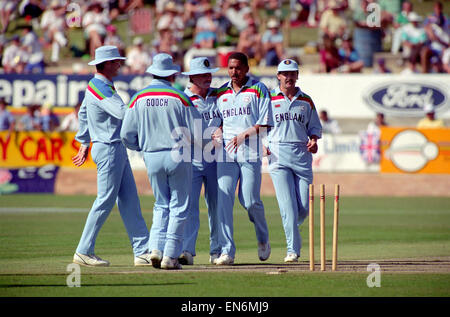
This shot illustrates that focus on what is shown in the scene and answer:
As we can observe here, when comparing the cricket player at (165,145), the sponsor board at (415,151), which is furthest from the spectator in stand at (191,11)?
the cricket player at (165,145)

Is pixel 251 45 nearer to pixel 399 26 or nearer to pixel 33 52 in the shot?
pixel 399 26

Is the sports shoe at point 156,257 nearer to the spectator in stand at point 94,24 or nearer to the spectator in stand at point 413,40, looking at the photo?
the spectator in stand at point 413,40

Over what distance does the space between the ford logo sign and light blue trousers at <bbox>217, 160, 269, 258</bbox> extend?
664 inches

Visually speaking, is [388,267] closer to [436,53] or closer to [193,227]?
[193,227]

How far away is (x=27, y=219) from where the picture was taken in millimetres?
18703

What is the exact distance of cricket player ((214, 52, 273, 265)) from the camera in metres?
11.7

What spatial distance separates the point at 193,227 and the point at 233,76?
2.07m

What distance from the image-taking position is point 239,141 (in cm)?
1162

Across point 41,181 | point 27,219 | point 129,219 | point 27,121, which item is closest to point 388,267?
point 129,219

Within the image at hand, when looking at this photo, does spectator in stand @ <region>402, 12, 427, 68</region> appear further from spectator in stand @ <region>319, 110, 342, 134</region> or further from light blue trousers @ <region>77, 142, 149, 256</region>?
light blue trousers @ <region>77, 142, 149, 256</region>

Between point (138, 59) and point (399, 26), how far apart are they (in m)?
9.05

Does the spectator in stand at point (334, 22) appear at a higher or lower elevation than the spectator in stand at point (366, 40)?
higher

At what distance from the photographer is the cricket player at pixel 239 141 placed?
11.7m

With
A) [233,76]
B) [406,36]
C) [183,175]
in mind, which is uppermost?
[406,36]
